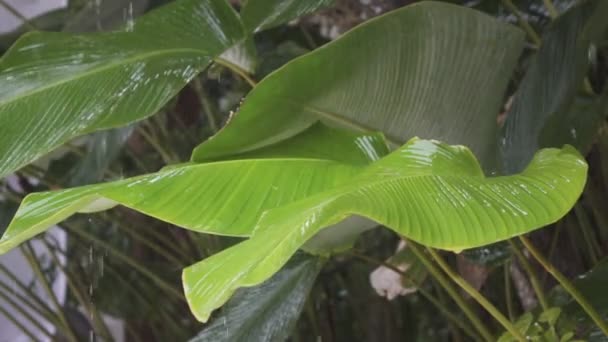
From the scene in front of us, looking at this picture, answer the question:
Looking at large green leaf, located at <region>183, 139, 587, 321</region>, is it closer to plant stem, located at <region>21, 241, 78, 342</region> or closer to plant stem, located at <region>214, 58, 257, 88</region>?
plant stem, located at <region>214, 58, 257, 88</region>

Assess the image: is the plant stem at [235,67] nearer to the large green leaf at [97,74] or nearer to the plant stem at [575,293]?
the large green leaf at [97,74]

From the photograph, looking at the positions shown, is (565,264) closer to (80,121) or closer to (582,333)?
(582,333)

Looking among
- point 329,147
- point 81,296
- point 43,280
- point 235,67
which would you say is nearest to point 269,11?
point 235,67

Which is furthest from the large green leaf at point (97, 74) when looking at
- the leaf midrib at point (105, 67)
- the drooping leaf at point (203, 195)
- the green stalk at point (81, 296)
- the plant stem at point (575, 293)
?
the green stalk at point (81, 296)

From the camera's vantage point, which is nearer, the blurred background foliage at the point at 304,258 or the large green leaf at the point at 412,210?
the large green leaf at the point at 412,210

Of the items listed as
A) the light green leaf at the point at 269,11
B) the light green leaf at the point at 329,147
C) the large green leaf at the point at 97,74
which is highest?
the large green leaf at the point at 97,74
